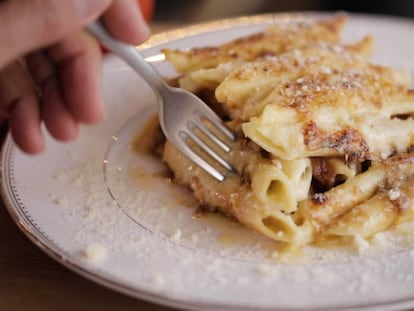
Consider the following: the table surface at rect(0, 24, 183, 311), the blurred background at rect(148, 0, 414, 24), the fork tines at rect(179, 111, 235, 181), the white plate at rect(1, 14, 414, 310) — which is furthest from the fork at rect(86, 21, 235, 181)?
the blurred background at rect(148, 0, 414, 24)

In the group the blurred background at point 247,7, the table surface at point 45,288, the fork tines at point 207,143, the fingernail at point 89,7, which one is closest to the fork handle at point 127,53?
the fork tines at point 207,143

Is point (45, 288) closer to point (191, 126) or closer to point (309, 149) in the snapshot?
point (191, 126)

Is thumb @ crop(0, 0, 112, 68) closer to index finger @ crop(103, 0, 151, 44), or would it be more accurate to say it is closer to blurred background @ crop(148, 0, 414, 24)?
index finger @ crop(103, 0, 151, 44)

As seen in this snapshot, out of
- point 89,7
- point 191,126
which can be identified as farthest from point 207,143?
point 89,7

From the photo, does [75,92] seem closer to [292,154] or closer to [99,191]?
[99,191]

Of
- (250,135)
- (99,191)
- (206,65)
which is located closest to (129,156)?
(99,191)

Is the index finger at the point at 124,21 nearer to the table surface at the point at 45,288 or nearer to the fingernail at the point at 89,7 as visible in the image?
the fingernail at the point at 89,7
